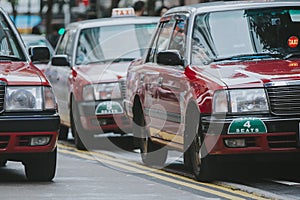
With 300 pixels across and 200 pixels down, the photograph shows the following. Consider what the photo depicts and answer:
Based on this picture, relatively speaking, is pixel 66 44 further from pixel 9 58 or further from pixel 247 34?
pixel 247 34

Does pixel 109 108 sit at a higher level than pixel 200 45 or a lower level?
lower

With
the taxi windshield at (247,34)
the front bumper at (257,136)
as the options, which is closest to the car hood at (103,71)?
the taxi windshield at (247,34)

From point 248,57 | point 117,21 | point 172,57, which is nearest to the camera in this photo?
point 248,57

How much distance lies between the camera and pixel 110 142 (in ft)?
56.4

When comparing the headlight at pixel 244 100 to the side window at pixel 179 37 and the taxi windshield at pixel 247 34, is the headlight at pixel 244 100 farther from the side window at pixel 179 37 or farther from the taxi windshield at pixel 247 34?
the side window at pixel 179 37

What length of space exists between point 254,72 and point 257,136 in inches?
28.2

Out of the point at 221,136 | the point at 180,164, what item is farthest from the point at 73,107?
the point at 221,136

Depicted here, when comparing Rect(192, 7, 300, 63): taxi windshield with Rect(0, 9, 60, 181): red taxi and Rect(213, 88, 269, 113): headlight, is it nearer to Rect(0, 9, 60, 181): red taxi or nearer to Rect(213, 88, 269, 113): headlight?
Rect(213, 88, 269, 113): headlight

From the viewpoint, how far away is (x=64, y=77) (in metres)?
17.6

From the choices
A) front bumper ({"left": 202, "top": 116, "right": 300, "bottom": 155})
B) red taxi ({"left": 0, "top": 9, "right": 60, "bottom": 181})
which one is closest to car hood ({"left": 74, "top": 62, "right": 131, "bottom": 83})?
red taxi ({"left": 0, "top": 9, "right": 60, "bottom": 181})

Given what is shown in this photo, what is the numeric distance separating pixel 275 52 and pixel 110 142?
5944mm

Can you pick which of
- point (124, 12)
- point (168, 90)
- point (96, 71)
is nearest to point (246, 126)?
point (168, 90)

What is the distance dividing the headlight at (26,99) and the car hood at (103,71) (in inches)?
206

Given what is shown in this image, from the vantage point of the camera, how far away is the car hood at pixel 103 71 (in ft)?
52.3
